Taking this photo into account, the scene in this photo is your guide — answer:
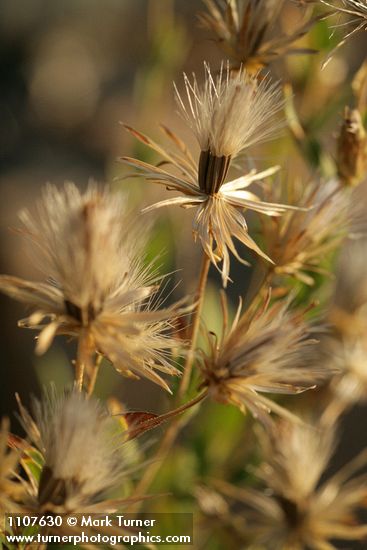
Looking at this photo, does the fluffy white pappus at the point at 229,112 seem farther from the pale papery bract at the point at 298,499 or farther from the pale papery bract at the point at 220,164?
the pale papery bract at the point at 298,499

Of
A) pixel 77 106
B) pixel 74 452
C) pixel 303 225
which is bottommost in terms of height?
pixel 74 452

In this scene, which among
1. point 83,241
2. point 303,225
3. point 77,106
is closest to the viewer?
point 83,241

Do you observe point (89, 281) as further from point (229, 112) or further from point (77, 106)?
point (77, 106)

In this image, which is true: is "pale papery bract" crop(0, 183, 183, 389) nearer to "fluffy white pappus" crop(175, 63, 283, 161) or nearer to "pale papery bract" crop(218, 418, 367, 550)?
"fluffy white pappus" crop(175, 63, 283, 161)

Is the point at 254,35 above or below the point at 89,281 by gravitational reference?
above

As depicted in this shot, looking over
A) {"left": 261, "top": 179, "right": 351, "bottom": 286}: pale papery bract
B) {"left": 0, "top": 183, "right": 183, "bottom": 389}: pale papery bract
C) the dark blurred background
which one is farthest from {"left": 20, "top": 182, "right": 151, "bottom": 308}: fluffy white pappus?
the dark blurred background

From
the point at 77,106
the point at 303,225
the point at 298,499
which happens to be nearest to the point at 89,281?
the point at 303,225
